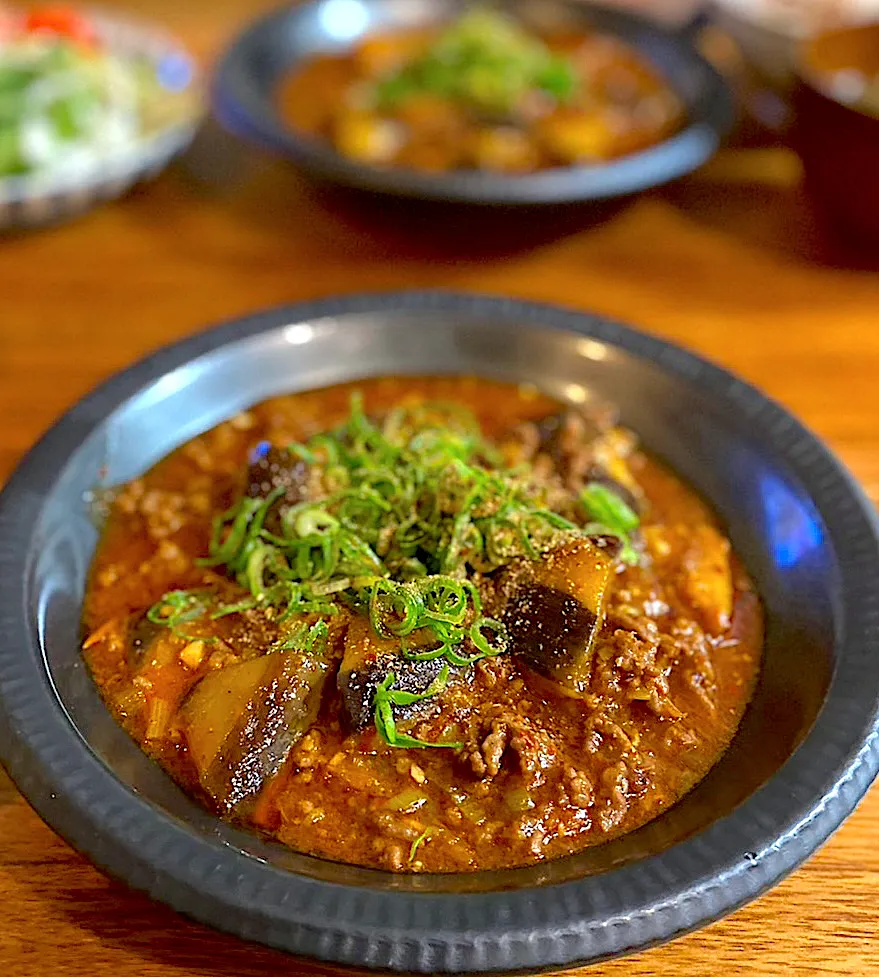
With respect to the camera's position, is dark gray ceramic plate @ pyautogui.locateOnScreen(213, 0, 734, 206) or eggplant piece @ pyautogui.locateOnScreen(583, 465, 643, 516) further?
dark gray ceramic plate @ pyautogui.locateOnScreen(213, 0, 734, 206)

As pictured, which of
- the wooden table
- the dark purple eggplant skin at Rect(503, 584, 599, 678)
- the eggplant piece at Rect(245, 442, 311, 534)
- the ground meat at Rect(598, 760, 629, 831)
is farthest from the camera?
the wooden table

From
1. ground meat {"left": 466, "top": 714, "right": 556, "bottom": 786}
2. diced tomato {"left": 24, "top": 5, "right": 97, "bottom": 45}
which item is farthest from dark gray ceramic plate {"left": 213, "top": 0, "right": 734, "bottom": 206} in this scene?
ground meat {"left": 466, "top": 714, "right": 556, "bottom": 786}

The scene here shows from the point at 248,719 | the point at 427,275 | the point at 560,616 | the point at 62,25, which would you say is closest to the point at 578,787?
the point at 560,616

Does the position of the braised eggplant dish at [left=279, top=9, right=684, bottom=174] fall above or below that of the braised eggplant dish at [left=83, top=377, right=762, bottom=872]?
above

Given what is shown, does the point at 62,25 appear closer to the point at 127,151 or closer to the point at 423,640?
the point at 127,151

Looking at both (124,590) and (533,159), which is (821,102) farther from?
(124,590)

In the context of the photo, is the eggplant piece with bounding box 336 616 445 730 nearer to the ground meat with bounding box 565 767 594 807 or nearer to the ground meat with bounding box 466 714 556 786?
the ground meat with bounding box 466 714 556 786
